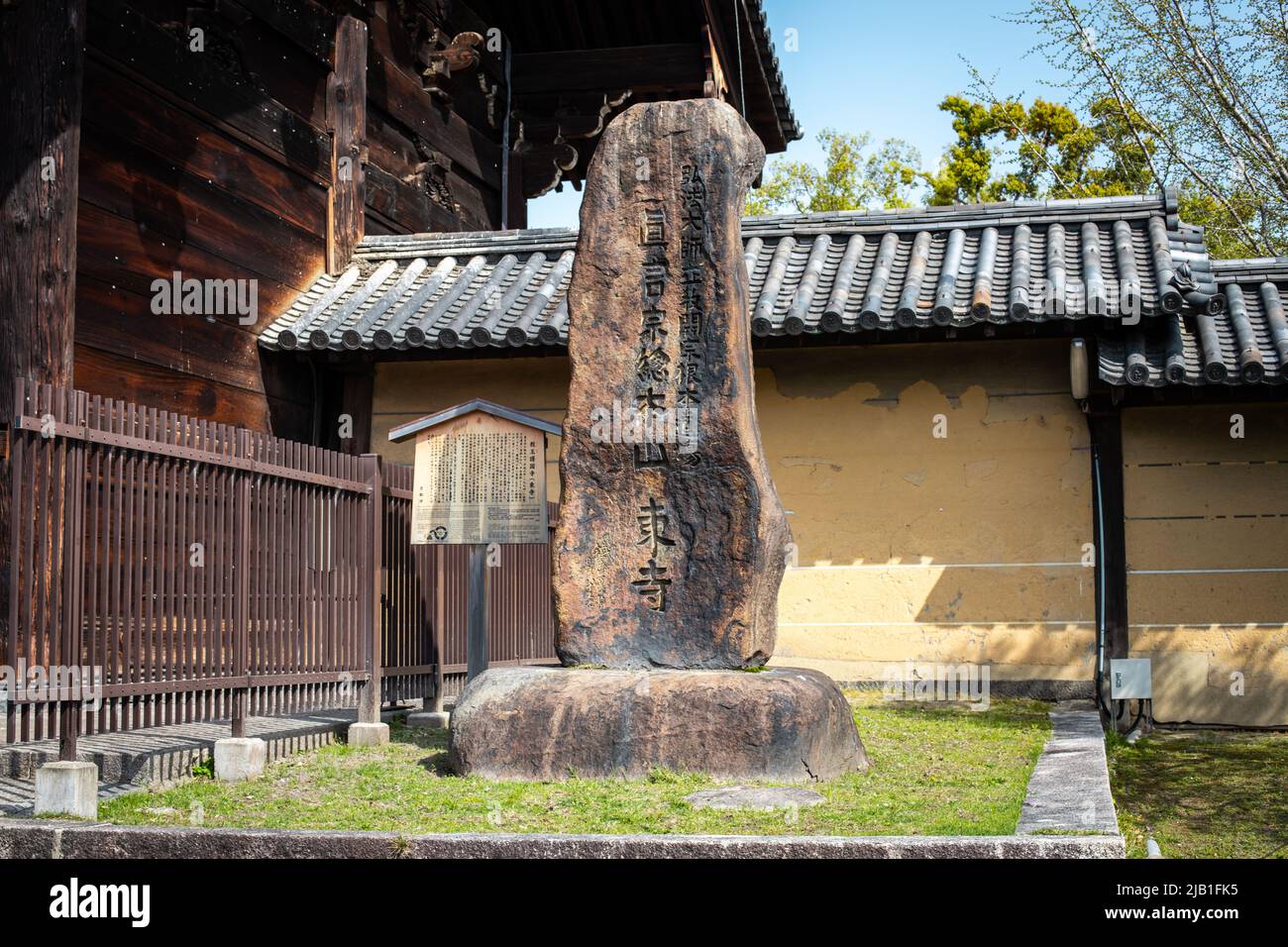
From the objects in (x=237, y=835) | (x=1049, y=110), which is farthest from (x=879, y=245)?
(x=1049, y=110)

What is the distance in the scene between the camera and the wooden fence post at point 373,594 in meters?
8.24

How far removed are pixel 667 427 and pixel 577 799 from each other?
2.19 metres

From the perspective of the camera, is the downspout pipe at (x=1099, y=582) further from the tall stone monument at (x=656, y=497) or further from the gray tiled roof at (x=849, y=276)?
the tall stone monument at (x=656, y=497)

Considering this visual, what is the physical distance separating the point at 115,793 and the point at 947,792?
3.76 metres

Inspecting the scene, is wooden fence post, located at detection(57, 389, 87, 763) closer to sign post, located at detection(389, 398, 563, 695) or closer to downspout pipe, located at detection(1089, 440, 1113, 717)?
sign post, located at detection(389, 398, 563, 695)

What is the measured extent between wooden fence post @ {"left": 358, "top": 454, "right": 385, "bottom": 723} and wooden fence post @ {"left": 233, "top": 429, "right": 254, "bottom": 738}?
4.15 feet

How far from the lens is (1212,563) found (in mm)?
10383

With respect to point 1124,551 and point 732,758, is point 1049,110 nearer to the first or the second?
point 1124,551

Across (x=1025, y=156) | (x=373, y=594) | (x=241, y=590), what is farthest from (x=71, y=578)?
(x=1025, y=156)

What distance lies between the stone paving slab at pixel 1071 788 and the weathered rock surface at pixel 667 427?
61.8 inches

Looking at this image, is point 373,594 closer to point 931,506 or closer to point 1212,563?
point 931,506

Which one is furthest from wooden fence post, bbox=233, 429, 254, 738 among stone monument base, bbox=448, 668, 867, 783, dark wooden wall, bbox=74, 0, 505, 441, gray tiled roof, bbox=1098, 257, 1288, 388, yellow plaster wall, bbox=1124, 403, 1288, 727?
yellow plaster wall, bbox=1124, 403, 1288, 727

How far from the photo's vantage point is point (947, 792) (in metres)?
5.95

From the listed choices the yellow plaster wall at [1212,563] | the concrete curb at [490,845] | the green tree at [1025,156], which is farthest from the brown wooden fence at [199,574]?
the green tree at [1025,156]
